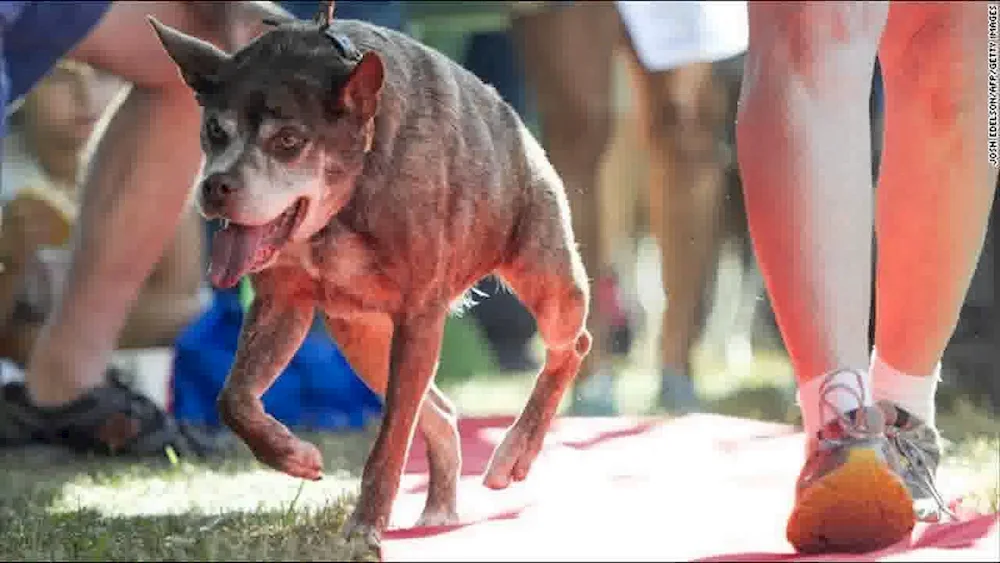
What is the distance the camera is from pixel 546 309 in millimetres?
3146

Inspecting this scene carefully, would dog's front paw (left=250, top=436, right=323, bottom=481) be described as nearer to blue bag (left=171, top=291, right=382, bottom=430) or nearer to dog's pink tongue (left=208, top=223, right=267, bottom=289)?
dog's pink tongue (left=208, top=223, right=267, bottom=289)

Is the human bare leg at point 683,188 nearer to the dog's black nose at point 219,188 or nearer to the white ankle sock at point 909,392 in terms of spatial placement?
the white ankle sock at point 909,392

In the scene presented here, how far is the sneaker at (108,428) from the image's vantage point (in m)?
4.38

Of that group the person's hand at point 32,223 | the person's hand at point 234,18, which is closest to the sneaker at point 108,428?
the person's hand at point 234,18

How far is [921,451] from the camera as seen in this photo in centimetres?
309

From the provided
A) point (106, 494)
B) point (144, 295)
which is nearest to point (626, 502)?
point (106, 494)

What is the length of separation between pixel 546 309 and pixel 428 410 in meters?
0.25

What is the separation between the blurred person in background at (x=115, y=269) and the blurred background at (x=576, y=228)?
0.23 metres

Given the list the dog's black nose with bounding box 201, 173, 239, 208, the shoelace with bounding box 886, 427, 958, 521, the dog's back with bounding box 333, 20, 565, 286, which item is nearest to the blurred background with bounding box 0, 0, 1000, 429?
the shoelace with bounding box 886, 427, 958, 521

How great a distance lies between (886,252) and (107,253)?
197 cm

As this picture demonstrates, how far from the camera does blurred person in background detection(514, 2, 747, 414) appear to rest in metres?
5.21

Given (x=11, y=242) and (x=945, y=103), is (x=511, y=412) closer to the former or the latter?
(x=11, y=242)

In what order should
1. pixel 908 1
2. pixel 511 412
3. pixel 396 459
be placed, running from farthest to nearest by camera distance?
1. pixel 511 412
2. pixel 908 1
3. pixel 396 459

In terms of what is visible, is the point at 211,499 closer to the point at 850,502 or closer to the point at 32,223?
the point at 850,502
